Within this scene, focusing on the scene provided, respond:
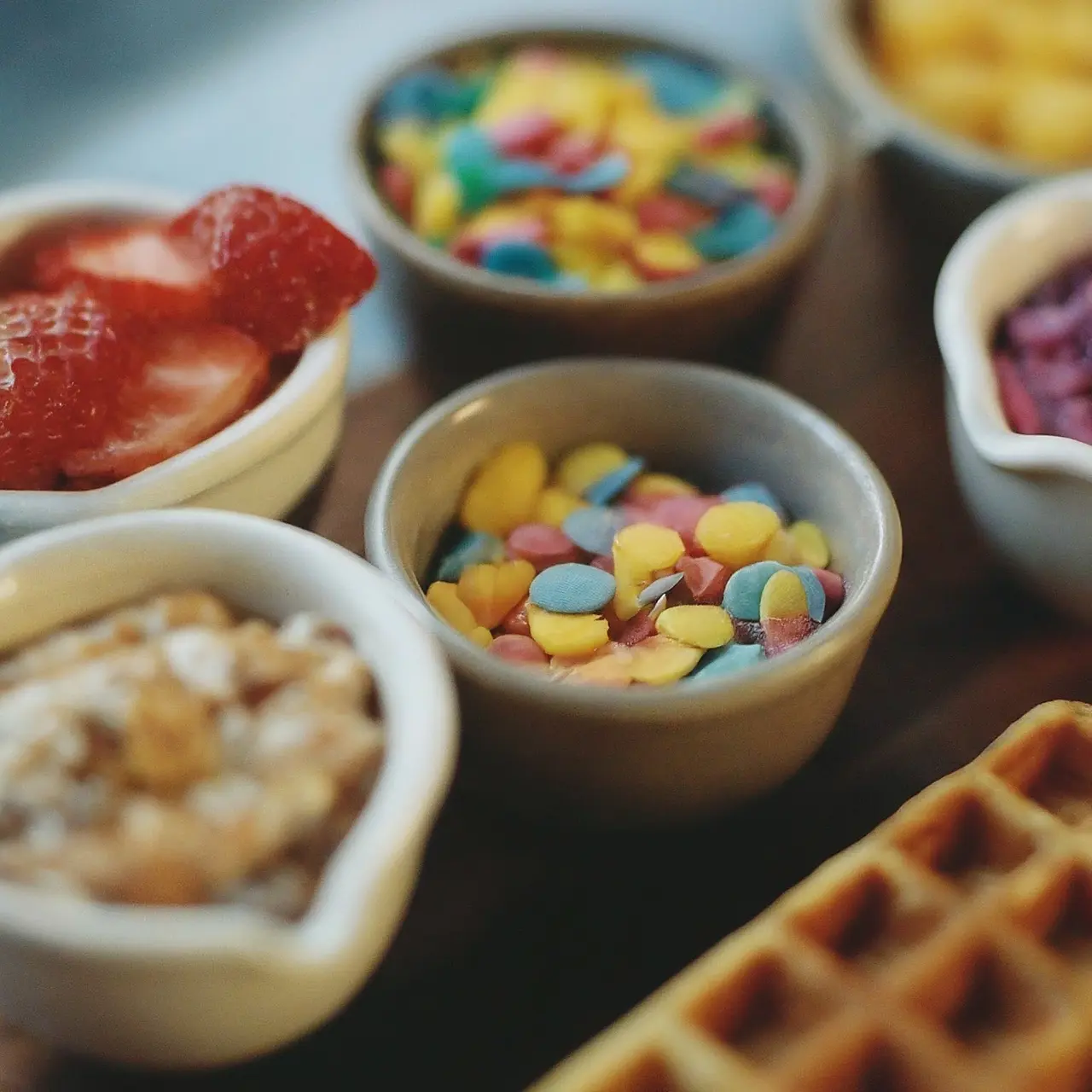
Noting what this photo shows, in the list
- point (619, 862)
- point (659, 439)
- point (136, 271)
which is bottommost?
point (619, 862)

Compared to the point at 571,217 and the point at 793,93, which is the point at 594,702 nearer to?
the point at 571,217

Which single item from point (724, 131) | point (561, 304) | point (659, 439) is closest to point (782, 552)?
point (659, 439)

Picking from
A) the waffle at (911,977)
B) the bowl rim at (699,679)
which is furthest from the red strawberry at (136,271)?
the waffle at (911,977)

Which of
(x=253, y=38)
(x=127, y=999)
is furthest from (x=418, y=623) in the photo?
(x=253, y=38)

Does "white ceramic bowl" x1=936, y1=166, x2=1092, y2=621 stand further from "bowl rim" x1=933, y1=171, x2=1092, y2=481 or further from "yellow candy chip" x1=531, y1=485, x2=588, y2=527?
"yellow candy chip" x1=531, y1=485, x2=588, y2=527

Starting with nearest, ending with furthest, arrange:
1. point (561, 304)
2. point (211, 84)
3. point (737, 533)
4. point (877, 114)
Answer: point (737, 533) → point (561, 304) → point (877, 114) → point (211, 84)

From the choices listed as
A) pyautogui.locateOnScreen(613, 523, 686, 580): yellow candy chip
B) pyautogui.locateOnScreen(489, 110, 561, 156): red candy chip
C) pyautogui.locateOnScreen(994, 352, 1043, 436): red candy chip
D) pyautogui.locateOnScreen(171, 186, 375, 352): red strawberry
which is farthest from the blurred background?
pyautogui.locateOnScreen(994, 352, 1043, 436): red candy chip

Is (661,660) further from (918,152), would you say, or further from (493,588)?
(918,152)
